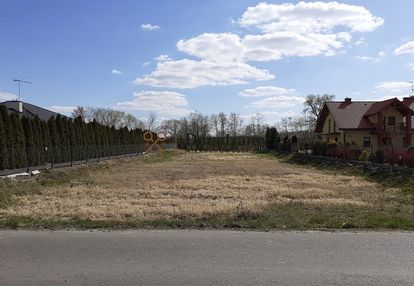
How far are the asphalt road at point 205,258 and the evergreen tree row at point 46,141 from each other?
57.5 feet

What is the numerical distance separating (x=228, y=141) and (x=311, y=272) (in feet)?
330

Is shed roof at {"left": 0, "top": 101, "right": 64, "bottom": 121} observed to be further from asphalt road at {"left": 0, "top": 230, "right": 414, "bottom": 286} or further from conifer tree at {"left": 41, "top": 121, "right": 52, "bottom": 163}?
asphalt road at {"left": 0, "top": 230, "right": 414, "bottom": 286}

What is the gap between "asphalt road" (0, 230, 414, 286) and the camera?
19.0 ft

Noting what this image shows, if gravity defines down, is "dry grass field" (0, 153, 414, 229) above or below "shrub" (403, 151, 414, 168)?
below

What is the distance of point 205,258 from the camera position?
6.78 meters

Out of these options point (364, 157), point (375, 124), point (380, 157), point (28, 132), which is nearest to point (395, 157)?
point (380, 157)

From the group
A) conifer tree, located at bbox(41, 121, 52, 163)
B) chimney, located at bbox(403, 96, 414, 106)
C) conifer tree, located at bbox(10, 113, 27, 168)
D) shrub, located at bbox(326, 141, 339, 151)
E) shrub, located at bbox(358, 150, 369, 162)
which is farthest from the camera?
chimney, located at bbox(403, 96, 414, 106)

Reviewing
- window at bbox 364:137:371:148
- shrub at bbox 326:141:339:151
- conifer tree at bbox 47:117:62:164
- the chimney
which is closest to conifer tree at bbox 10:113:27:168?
conifer tree at bbox 47:117:62:164

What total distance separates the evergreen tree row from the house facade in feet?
85.3

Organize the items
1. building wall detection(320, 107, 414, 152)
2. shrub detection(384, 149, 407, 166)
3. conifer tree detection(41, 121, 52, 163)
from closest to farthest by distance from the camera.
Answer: shrub detection(384, 149, 407, 166), conifer tree detection(41, 121, 52, 163), building wall detection(320, 107, 414, 152)

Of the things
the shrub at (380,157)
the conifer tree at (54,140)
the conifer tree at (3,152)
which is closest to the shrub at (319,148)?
the shrub at (380,157)

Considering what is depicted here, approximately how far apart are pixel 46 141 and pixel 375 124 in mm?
38909

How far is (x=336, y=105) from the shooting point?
6169 cm

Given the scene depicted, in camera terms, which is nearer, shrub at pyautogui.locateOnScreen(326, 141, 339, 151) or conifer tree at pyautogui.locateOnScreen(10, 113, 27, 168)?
conifer tree at pyautogui.locateOnScreen(10, 113, 27, 168)
